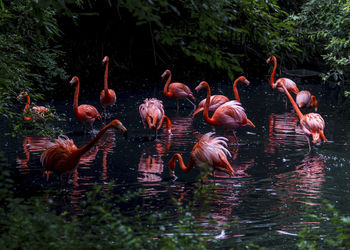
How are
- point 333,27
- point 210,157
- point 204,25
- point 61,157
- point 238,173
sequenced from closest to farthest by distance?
point 204,25, point 61,157, point 210,157, point 238,173, point 333,27

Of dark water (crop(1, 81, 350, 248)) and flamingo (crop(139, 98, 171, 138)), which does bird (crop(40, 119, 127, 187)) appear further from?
flamingo (crop(139, 98, 171, 138))

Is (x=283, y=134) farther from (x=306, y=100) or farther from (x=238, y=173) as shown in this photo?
(x=238, y=173)

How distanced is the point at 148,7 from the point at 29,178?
3949 millimetres

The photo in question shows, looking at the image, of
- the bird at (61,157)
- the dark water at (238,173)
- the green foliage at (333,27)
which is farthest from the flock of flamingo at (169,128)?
the green foliage at (333,27)

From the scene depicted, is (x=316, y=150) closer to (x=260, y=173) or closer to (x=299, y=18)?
(x=260, y=173)

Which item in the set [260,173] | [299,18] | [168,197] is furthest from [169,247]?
[299,18]

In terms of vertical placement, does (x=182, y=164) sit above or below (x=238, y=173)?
above

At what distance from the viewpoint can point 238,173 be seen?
266 inches

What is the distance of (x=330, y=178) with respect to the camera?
21.0 feet

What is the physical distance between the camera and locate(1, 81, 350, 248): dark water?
4969 mm

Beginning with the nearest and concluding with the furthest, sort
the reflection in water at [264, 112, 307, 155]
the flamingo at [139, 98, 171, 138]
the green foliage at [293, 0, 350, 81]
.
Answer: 1. the reflection in water at [264, 112, 307, 155]
2. the flamingo at [139, 98, 171, 138]
3. the green foliage at [293, 0, 350, 81]

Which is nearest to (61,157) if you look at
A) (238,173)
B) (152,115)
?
(238,173)

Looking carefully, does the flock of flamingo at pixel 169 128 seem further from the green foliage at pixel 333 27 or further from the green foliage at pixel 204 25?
the green foliage at pixel 333 27

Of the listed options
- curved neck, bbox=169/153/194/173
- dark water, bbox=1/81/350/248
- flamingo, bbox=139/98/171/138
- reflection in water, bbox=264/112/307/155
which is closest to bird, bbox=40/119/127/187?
dark water, bbox=1/81/350/248
